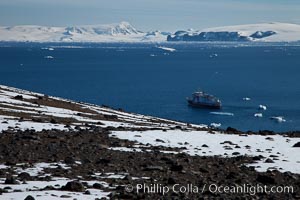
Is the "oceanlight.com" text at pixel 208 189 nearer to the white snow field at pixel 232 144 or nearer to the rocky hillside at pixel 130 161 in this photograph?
the rocky hillside at pixel 130 161

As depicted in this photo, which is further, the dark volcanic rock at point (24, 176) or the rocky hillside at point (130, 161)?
the dark volcanic rock at point (24, 176)

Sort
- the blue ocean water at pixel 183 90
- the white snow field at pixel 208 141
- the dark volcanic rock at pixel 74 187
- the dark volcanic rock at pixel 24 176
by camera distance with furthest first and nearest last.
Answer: the blue ocean water at pixel 183 90, the white snow field at pixel 208 141, the dark volcanic rock at pixel 24 176, the dark volcanic rock at pixel 74 187

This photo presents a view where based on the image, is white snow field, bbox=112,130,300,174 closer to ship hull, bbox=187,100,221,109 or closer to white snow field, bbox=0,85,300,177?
white snow field, bbox=0,85,300,177

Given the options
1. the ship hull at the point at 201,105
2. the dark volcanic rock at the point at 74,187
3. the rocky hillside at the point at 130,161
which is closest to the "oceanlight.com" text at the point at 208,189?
the rocky hillside at the point at 130,161

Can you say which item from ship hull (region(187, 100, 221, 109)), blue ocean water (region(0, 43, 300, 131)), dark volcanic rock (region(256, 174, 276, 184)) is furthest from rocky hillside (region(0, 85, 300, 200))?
ship hull (region(187, 100, 221, 109))

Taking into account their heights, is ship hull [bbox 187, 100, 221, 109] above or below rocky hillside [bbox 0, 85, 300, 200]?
below

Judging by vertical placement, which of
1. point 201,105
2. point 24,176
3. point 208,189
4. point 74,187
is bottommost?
point 201,105

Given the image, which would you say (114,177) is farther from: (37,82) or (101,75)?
(101,75)

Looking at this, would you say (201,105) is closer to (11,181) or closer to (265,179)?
(265,179)

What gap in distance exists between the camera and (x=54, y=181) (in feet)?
48.6

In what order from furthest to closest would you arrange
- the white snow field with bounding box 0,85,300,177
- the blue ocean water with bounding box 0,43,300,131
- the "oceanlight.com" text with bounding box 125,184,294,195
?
the blue ocean water with bounding box 0,43,300,131 < the white snow field with bounding box 0,85,300,177 < the "oceanlight.com" text with bounding box 125,184,294,195

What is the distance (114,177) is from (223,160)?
18.9 ft

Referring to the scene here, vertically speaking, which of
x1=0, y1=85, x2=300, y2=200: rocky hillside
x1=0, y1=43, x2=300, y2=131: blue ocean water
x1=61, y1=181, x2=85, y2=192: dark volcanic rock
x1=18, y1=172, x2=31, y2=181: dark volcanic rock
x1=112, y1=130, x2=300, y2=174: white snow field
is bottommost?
x1=0, y1=43, x2=300, y2=131: blue ocean water

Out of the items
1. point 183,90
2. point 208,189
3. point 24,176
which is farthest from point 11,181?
point 183,90
